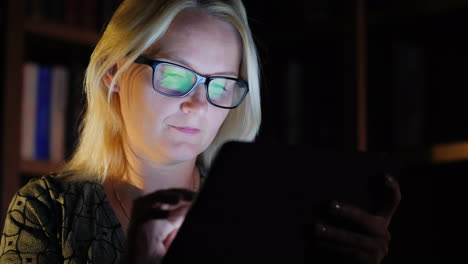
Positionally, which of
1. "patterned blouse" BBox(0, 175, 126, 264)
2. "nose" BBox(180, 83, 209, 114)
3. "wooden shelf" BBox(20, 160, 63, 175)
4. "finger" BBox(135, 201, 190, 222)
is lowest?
"wooden shelf" BBox(20, 160, 63, 175)

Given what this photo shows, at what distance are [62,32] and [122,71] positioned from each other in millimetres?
873

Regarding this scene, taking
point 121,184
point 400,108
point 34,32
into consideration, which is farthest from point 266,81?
point 121,184

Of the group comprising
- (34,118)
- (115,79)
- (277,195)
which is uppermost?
(115,79)

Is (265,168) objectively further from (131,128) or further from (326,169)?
(131,128)

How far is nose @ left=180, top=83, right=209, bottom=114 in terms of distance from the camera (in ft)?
3.56

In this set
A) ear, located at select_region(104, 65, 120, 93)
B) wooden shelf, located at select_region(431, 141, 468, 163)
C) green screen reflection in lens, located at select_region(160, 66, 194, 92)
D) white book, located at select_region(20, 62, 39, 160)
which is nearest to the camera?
green screen reflection in lens, located at select_region(160, 66, 194, 92)

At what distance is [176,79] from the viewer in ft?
3.50

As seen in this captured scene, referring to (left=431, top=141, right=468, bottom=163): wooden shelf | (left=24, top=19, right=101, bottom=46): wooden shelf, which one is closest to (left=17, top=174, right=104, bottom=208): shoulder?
(left=24, top=19, right=101, bottom=46): wooden shelf

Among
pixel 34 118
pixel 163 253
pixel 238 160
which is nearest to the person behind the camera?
pixel 238 160

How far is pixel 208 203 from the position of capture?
79 centimetres

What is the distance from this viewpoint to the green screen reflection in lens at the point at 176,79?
107cm

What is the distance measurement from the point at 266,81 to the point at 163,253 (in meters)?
1.26

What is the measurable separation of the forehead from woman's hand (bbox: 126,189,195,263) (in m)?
0.29

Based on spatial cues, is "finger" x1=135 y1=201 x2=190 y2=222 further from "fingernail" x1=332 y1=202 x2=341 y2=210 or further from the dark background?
the dark background
